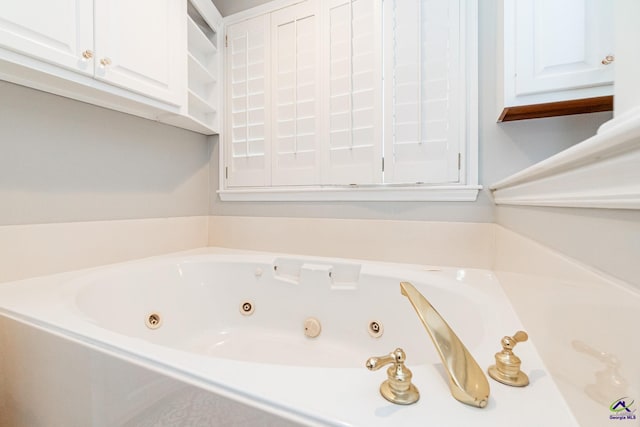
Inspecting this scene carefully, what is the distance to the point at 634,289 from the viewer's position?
10.0 inches

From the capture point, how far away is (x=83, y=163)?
3.76 ft

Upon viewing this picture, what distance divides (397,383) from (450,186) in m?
1.01

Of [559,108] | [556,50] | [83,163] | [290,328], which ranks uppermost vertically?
[556,50]

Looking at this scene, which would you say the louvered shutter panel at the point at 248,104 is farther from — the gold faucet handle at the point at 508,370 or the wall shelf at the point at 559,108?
the gold faucet handle at the point at 508,370

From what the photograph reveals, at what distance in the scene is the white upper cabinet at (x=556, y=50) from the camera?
0.79 meters

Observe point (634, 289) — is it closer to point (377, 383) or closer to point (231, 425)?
point (377, 383)

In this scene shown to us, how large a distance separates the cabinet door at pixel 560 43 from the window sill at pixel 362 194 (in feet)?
1.44

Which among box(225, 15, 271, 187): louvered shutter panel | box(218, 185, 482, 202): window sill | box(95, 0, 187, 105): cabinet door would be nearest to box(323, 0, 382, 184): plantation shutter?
box(218, 185, 482, 202): window sill

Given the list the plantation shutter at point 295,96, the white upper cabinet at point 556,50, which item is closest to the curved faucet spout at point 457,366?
the white upper cabinet at point 556,50

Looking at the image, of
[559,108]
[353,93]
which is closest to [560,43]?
[559,108]

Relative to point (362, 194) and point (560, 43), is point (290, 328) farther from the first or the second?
point (560, 43)

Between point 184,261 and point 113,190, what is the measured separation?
45 cm

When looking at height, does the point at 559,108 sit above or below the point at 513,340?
above

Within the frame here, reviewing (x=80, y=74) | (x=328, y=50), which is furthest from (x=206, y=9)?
(x=80, y=74)
